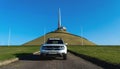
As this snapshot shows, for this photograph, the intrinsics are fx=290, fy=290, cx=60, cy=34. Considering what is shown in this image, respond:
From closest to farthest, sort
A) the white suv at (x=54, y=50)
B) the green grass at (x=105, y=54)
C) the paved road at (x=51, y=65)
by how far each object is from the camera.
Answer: the paved road at (x=51, y=65), the green grass at (x=105, y=54), the white suv at (x=54, y=50)

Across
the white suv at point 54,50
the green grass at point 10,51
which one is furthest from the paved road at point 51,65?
the white suv at point 54,50

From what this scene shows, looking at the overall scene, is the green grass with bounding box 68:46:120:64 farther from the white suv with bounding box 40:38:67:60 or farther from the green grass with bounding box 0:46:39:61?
the green grass with bounding box 0:46:39:61

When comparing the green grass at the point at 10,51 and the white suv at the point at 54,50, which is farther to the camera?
the green grass at the point at 10,51

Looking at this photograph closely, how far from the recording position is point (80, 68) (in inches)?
710

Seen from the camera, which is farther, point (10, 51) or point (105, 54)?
point (10, 51)

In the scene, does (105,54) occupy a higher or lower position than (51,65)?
higher

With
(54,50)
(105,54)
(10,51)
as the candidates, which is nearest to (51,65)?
(54,50)

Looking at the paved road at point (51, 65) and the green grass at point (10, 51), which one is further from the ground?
the green grass at point (10, 51)

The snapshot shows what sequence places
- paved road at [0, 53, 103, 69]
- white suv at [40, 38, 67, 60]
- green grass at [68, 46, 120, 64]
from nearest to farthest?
paved road at [0, 53, 103, 69] → green grass at [68, 46, 120, 64] → white suv at [40, 38, 67, 60]

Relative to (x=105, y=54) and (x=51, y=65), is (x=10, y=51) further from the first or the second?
(x=51, y=65)

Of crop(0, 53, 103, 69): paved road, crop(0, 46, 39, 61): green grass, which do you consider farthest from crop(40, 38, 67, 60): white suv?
crop(0, 53, 103, 69): paved road

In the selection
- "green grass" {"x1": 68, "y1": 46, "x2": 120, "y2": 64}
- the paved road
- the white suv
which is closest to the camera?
the paved road

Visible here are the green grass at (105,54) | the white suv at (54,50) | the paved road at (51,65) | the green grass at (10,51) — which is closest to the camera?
the paved road at (51,65)

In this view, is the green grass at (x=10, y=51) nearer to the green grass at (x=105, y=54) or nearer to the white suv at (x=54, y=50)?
the white suv at (x=54, y=50)
